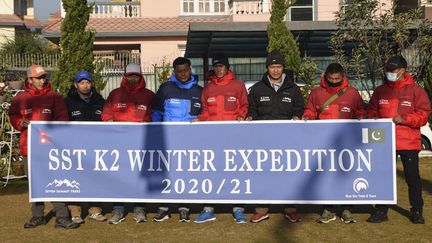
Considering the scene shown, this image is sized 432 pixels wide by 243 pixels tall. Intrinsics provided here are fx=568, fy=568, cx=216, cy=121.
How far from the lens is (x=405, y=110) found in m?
6.16

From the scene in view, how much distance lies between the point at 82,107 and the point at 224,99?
1.75 meters

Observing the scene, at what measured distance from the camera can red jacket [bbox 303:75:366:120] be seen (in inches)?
252

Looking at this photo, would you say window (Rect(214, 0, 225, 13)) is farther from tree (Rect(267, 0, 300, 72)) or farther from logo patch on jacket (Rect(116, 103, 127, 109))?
logo patch on jacket (Rect(116, 103, 127, 109))

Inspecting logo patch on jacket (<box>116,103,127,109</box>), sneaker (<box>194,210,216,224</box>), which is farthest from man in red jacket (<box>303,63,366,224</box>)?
logo patch on jacket (<box>116,103,127,109</box>)

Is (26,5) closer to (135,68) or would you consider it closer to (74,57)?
(74,57)

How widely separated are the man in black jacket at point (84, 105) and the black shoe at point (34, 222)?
345 mm

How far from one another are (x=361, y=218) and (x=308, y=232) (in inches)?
38.0

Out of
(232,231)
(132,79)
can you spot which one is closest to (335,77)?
(232,231)

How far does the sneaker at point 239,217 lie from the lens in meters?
6.55

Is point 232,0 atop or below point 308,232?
atop

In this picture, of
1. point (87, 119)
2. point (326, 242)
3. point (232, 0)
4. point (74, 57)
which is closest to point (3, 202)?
point (87, 119)

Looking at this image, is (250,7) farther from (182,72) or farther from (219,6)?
(182,72)

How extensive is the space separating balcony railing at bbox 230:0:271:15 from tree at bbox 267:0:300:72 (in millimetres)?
7593

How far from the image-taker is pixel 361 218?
6.75 metres
